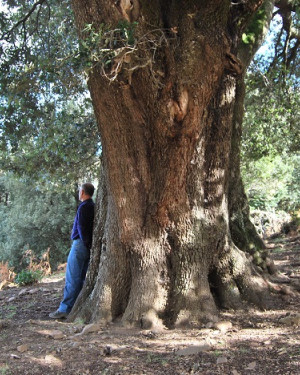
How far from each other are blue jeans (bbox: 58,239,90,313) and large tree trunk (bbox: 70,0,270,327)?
14.9 inches

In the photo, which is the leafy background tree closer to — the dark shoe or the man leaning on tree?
the man leaning on tree

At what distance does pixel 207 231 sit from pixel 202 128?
1261mm

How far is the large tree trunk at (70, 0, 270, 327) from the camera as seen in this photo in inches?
Result: 156

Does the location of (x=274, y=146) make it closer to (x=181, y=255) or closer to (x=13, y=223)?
(x=181, y=255)

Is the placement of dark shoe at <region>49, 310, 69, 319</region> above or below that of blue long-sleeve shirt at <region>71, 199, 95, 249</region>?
below

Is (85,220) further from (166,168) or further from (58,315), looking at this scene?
(166,168)

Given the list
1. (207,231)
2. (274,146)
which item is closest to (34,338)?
(207,231)

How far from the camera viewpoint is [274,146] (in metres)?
10.9

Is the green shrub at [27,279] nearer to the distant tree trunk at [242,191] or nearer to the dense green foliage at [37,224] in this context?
the distant tree trunk at [242,191]

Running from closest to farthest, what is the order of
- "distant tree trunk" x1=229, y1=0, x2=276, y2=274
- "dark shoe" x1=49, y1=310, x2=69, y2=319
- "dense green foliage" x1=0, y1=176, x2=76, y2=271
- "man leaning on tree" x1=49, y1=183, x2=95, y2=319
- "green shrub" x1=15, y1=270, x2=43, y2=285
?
"dark shoe" x1=49, y1=310, x2=69, y2=319, "man leaning on tree" x1=49, y1=183, x2=95, y2=319, "distant tree trunk" x1=229, y1=0, x2=276, y2=274, "green shrub" x1=15, y1=270, x2=43, y2=285, "dense green foliage" x1=0, y1=176, x2=76, y2=271

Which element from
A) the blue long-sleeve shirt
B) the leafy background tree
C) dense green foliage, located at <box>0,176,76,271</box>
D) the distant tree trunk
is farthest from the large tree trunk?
dense green foliage, located at <box>0,176,76,271</box>

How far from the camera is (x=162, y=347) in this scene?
12.3 feet

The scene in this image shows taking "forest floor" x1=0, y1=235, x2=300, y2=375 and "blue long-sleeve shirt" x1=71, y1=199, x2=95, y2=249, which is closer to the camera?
"forest floor" x1=0, y1=235, x2=300, y2=375

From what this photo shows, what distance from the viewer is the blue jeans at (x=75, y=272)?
555 cm
